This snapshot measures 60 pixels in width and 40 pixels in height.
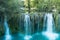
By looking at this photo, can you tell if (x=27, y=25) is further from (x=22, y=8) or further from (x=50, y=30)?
(x=50, y=30)

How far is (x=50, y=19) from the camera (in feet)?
37.1

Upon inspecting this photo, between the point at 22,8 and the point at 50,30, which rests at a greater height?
the point at 22,8

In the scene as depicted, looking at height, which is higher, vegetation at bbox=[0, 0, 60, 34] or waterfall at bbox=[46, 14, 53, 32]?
vegetation at bbox=[0, 0, 60, 34]

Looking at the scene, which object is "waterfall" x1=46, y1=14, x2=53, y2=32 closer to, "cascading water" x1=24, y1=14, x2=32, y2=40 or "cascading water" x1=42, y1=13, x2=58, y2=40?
"cascading water" x1=42, y1=13, x2=58, y2=40

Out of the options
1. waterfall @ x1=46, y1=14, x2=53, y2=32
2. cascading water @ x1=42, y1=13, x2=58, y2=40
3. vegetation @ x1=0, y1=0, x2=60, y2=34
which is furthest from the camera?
waterfall @ x1=46, y1=14, x2=53, y2=32

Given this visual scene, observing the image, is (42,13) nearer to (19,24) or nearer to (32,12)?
(32,12)

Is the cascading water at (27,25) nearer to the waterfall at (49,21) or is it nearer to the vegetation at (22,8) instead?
the vegetation at (22,8)

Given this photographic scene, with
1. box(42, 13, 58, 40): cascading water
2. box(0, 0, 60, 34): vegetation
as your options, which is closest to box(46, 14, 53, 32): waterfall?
box(42, 13, 58, 40): cascading water

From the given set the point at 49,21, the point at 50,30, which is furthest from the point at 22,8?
the point at 50,30

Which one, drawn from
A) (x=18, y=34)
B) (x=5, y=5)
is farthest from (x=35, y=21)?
(x=5, y=5)

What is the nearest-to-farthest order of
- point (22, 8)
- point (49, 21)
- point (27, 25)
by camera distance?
point (22, 8)
point (27, 25)
point (49, 21)

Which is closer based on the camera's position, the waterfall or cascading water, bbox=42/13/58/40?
cascading water, bbox=42/13/58/40

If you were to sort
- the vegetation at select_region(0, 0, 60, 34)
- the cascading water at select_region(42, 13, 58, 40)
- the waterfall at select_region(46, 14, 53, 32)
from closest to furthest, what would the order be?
1. the vegetation at select_region(0, 0, 60, 34)
2. the cascading water at select_region(42, 13, 58, 40)
3. the waterfall at select_region(46, 14, 53, 32)

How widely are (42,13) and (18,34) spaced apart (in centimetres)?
204
